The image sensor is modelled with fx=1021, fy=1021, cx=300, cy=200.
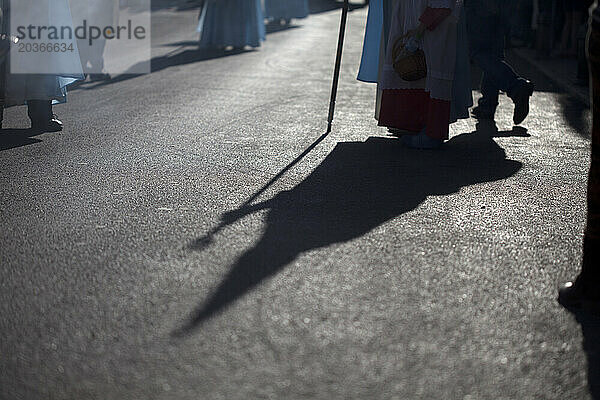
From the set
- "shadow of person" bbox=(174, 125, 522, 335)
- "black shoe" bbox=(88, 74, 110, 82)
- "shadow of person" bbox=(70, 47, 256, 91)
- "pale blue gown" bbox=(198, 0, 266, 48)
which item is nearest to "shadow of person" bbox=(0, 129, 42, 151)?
"shadow of person" bbox=(174, 125, 522, 335)

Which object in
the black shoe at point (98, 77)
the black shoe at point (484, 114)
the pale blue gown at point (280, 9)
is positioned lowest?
the pale blue gown at point (280, 9)

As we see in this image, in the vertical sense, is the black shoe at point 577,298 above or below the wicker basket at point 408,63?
below

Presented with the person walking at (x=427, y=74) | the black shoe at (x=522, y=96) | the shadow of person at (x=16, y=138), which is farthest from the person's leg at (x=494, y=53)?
the shadow of person at (x=16, y=138)

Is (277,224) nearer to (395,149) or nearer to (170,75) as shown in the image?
(395,149)

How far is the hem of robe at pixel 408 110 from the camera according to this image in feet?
23.8

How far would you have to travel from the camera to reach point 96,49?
1182 cm

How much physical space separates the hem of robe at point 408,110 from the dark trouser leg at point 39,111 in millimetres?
2581

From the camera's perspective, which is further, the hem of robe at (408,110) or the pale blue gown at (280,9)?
the pale blue gown at (280,9)

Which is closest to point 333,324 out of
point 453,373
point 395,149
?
point 453,373

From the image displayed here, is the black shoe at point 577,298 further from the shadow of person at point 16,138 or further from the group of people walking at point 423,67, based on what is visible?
the shadow of person at point 16,138

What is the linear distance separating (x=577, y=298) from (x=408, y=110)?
3663 mm

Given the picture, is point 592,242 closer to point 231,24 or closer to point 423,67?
point 423,67

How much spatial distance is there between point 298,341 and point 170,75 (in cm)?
911

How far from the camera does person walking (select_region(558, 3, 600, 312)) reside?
3.74 m
